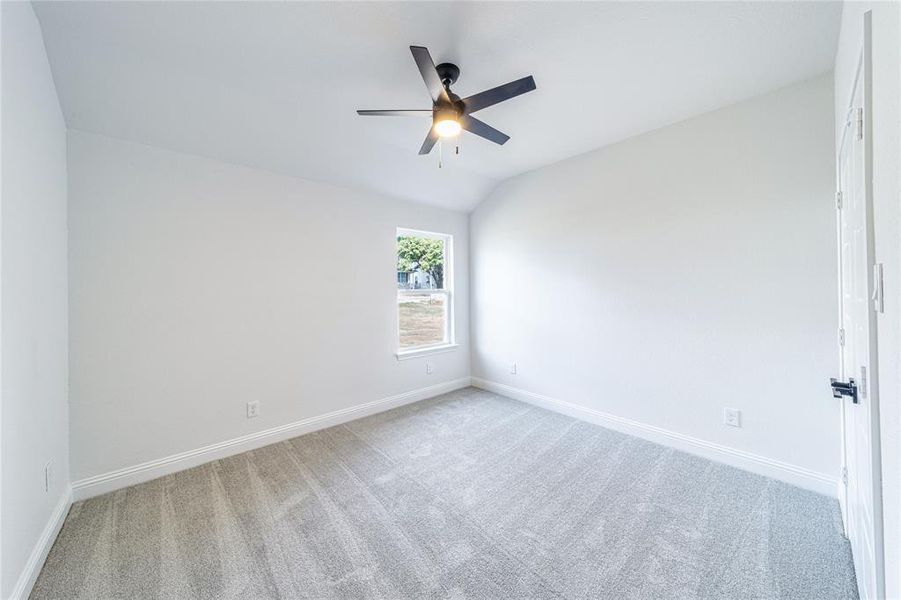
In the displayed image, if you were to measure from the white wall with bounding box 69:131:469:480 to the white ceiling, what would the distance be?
1.04 feet

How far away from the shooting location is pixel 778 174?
7.26 ft

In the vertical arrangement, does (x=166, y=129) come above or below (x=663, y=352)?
above

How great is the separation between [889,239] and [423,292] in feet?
11.6

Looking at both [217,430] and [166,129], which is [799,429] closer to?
[217,430]

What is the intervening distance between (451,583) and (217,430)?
215 cm

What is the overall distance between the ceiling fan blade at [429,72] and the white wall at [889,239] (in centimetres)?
145

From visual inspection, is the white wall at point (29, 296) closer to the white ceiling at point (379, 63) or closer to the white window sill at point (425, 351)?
the white ceiling at point (379, 63)

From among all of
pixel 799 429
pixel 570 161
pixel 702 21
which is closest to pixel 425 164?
pixel 570 161

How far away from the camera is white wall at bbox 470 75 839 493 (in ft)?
6.97

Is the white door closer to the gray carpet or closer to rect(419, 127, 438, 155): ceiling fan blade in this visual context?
the gray carpet

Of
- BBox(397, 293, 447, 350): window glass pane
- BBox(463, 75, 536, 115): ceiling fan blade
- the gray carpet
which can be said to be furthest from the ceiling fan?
the gray carpet

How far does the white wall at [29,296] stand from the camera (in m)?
1.35

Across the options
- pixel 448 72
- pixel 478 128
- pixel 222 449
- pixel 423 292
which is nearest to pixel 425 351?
pixel 423 292

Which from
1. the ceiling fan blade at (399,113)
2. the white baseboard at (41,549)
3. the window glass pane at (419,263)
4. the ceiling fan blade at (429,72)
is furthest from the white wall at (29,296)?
the window glass pane at (419,263)
